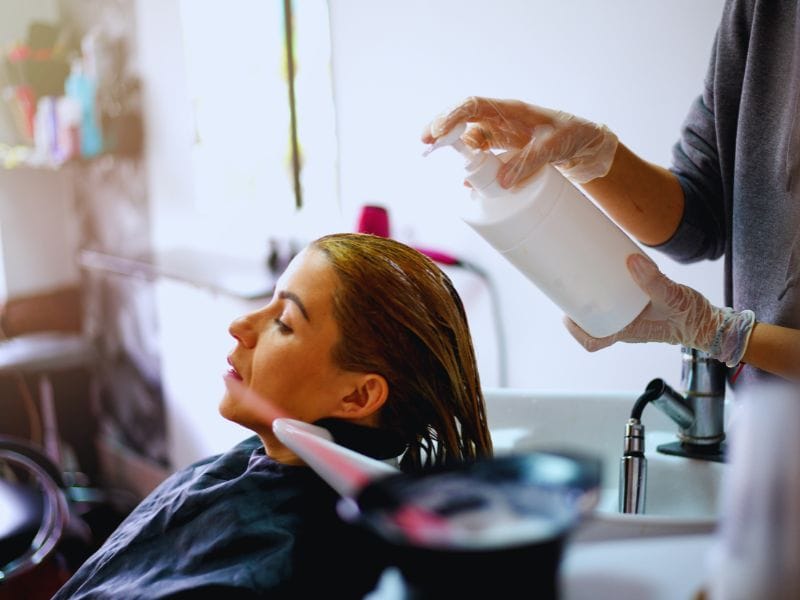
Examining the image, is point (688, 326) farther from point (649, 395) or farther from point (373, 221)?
point (373, 221)

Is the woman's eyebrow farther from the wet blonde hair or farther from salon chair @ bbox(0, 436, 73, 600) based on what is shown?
salon chair @ bbox(0, 436, 73, 600)

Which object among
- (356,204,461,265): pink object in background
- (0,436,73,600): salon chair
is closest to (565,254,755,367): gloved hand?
(356,204,461,265): pink object in background

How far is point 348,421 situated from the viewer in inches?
45.2

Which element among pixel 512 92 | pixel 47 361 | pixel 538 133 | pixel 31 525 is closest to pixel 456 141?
pixel 538 133

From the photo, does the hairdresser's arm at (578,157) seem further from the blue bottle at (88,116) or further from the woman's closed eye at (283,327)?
the blue bottle at (88,116)

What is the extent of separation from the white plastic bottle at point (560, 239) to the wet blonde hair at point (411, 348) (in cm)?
12

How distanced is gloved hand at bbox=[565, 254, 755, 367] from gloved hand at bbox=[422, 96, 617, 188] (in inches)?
8.6

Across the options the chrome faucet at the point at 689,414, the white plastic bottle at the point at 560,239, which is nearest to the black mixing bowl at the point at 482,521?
the white plastic bottle at the point at 560,239

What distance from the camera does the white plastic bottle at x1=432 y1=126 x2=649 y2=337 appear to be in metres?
1.04

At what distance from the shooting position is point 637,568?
77 cm

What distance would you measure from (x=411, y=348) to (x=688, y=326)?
356 millimetres

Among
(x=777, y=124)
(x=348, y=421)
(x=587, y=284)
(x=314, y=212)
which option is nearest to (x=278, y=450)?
(x=348, y=421)

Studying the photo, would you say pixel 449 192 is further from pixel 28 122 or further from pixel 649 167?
pixel 28 122

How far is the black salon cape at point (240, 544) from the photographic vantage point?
1.00 meters
